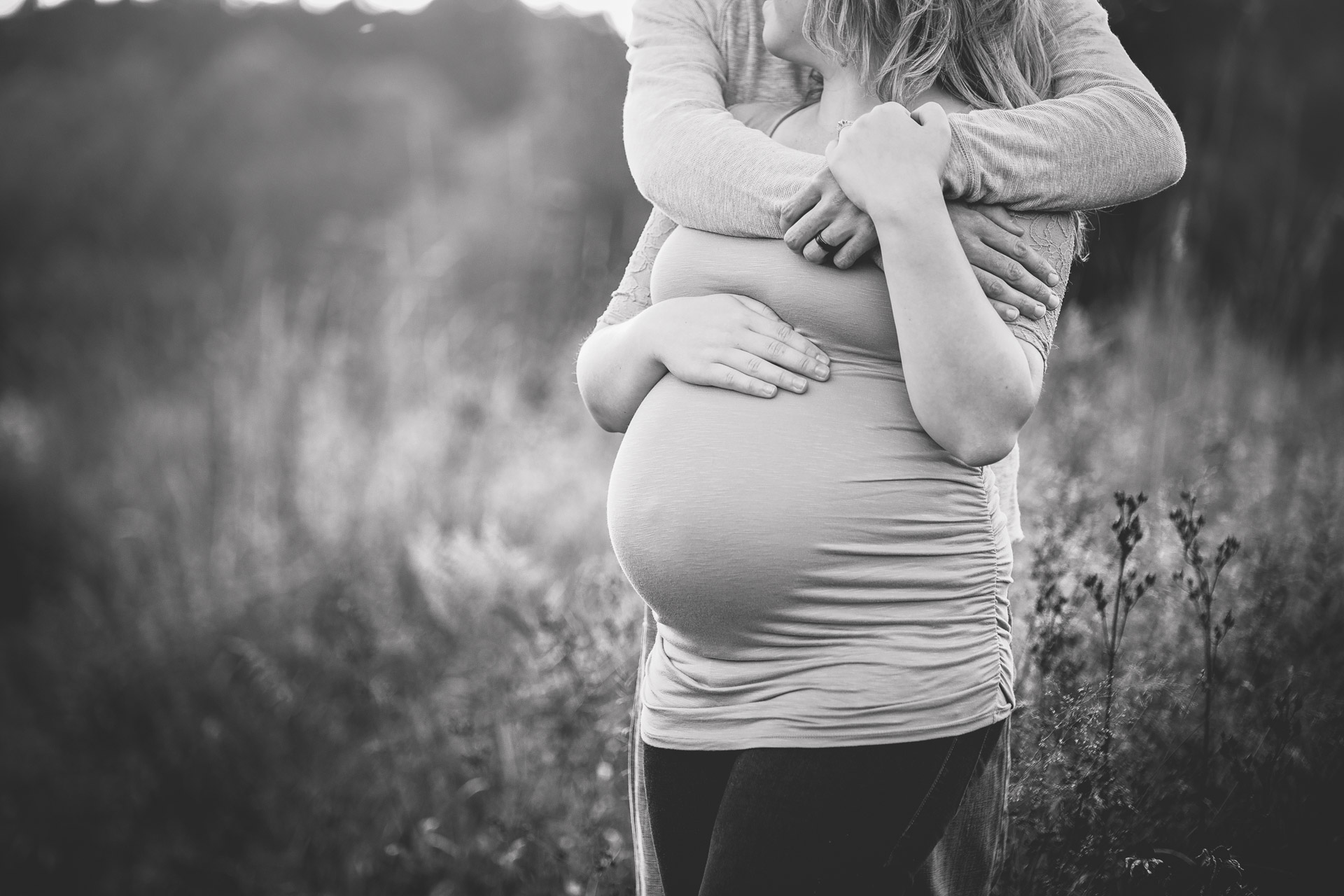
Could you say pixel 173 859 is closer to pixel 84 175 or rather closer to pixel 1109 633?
pixel 1109 633

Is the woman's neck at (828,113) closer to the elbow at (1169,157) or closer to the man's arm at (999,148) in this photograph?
the man's arm at (999,148)

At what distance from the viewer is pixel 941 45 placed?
1.33 m

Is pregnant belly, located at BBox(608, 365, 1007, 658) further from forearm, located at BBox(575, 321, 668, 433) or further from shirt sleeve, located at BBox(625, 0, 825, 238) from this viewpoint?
shirt sleeve, located at BBox(625, 0, 825, 238)

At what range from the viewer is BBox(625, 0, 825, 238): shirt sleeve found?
4.20 feet

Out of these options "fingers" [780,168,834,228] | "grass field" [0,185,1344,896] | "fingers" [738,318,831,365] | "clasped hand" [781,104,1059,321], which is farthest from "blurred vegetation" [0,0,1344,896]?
"fingers" [780,168,834,228]

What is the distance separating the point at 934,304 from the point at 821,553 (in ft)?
1.11

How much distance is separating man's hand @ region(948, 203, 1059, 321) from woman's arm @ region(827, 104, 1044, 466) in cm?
10

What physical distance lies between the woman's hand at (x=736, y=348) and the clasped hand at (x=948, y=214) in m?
0.11

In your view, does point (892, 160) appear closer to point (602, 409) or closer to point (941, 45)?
point (941, 45)

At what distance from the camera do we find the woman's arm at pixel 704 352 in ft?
4.05

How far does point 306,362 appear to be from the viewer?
542 centimetres

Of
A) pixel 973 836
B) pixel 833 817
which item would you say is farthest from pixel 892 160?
pixel 973 836

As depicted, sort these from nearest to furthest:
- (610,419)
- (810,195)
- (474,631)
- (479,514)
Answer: (810,195) < (610,419) < (474,631) < (479,514)

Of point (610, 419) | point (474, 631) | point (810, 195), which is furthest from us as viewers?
point (474, 631)
